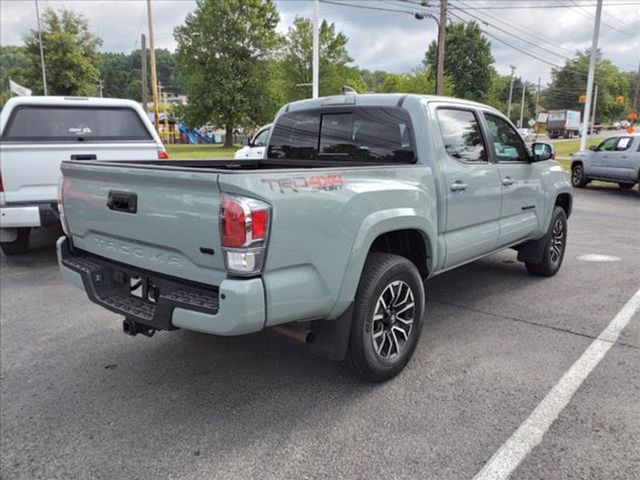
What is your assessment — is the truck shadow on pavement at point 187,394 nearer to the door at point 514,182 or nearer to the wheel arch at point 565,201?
the door at point 514,182

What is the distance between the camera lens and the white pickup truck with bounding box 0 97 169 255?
19.9ft

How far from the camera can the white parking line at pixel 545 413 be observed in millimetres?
2555

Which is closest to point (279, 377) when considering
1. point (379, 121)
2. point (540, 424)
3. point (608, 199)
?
point (540, 424)

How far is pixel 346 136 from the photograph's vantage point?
420 centimetres

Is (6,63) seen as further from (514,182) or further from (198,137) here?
(514,182)

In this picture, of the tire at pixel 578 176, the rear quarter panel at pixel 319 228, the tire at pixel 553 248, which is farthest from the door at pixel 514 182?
the tire at pixel 578 176

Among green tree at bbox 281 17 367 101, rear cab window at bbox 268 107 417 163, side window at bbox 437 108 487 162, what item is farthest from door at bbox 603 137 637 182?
green tree at bbox 281 17 367 101

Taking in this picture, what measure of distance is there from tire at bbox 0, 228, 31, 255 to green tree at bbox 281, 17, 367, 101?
3691 cm

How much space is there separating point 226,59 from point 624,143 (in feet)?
101

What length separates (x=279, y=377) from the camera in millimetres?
3566

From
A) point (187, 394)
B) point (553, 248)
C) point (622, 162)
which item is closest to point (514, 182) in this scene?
point (553, 248)

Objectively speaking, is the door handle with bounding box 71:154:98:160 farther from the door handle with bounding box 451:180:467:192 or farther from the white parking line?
the white parking line

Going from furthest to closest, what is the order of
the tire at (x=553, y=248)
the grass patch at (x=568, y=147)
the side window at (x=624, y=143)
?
the grass patch at (x=568, y=147), the side window at (x=624, y=143), the tire at (x=553, y=248)

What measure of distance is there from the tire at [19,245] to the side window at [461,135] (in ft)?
19.1
